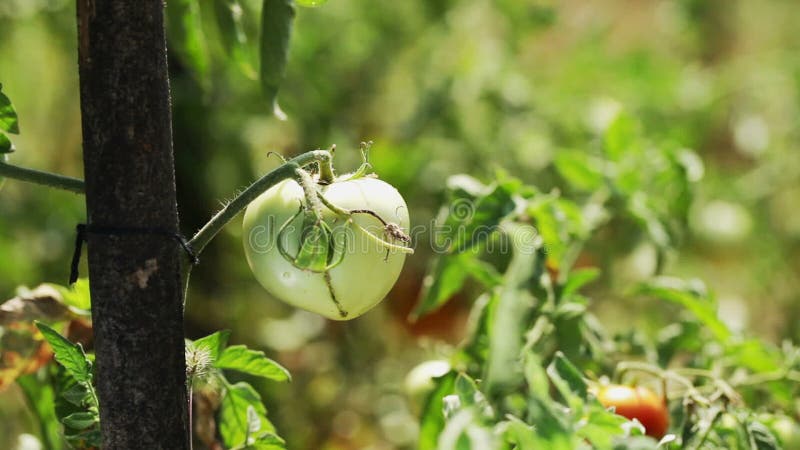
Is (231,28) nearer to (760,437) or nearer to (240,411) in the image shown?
(240,411)

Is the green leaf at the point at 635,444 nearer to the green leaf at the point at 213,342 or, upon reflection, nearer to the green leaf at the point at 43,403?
the green leaf at the point at 213,342

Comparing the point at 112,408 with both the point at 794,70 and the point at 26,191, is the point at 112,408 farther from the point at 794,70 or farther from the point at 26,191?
the point at 794,70

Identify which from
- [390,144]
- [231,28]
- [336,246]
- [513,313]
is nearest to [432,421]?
[513,313]

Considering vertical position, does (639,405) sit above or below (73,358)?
below

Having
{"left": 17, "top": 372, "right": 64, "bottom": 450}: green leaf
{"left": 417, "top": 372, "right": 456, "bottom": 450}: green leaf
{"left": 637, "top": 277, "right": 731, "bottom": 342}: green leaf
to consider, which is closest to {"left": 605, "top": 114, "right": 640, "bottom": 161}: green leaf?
{"left": 637, "top": 277, "right": 731, "bottom": 342}: green leaf

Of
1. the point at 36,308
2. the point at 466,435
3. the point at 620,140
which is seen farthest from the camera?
the point at 620,140
